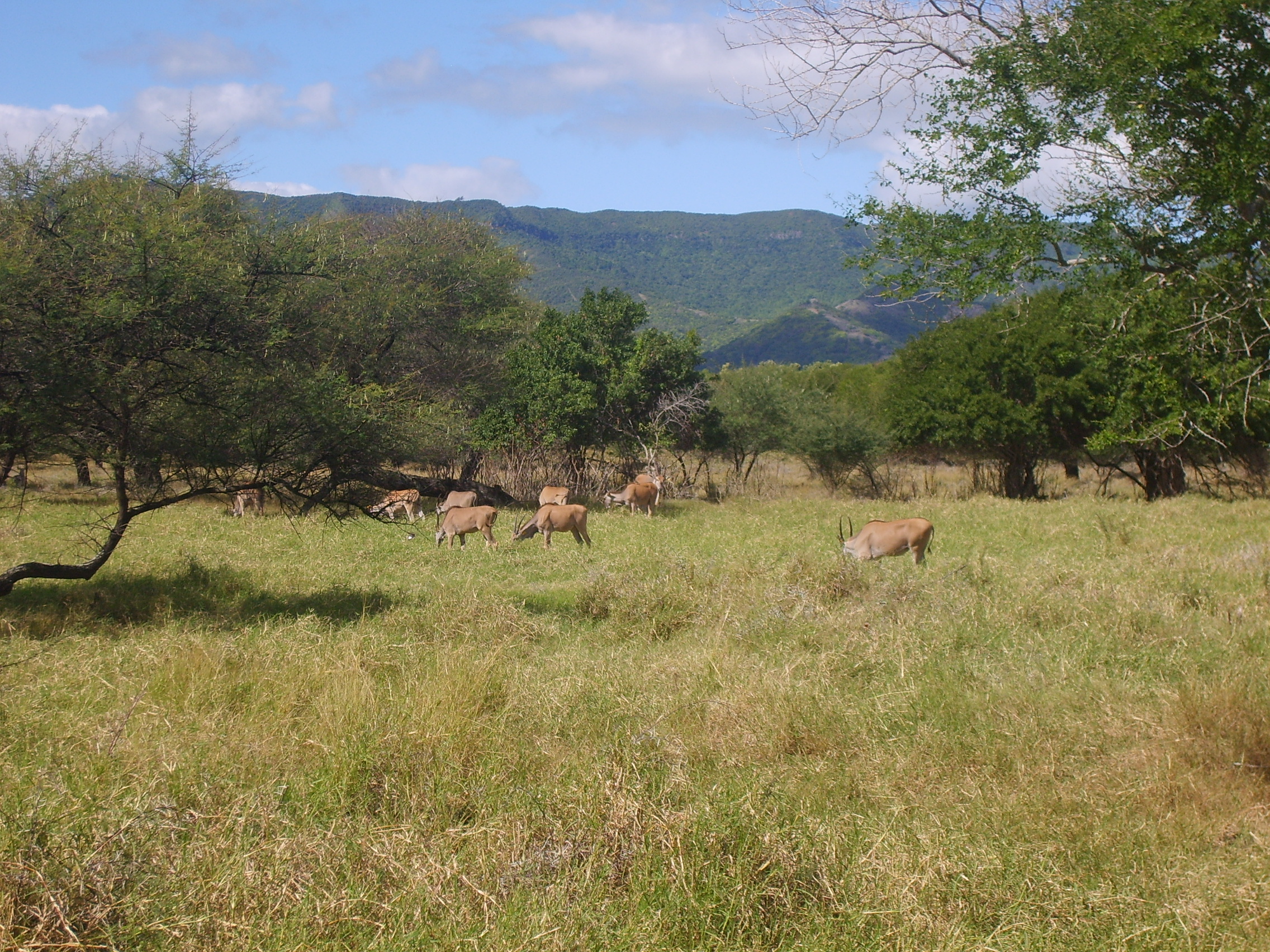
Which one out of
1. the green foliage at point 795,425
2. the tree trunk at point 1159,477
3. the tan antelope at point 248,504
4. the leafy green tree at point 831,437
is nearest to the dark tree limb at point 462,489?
the tan antelope at point 248,504

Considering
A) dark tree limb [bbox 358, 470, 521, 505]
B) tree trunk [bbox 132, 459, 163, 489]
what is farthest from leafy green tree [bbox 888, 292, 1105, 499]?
tree trunk [bbox 132, 459, 163, 489]

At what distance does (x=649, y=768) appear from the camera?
497 centimetres

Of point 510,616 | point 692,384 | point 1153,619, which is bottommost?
point 510,616

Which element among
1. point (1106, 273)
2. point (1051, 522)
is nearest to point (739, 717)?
point (1106, 273)

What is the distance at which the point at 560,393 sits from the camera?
88.1 ft

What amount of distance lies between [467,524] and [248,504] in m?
6.40

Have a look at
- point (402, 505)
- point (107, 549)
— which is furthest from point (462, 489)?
point (107, 549)

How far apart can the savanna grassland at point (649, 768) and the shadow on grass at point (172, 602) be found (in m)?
0.09

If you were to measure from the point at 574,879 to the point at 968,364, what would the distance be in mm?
28624

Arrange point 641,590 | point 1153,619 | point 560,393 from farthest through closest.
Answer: point 560,393, point 641,590, point 1153,619

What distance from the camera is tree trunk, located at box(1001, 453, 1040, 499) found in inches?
1213

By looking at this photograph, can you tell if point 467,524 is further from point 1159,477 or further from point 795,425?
point 1159,477

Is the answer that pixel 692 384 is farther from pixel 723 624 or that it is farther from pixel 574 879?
pixel 574 879

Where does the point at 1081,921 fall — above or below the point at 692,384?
below
